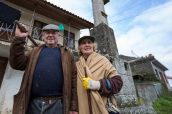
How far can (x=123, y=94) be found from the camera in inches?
305

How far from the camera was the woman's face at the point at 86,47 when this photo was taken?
2.33 m

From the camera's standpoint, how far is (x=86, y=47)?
2348 mm

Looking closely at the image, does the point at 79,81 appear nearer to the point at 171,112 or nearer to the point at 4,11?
the point at 4,11

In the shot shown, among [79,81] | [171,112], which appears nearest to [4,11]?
[79,81]

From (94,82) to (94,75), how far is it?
0.19 m

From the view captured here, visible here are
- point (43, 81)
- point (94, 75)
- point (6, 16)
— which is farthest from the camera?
point (6, 16)

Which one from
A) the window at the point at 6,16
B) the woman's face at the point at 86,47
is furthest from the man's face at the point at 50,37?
the window at the point at 6,16

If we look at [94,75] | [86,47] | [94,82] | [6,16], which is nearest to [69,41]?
[6,16]

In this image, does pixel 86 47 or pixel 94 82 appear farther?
pixel 86 47

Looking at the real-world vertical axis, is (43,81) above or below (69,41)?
below

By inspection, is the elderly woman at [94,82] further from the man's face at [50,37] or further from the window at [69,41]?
the window at [69,41]

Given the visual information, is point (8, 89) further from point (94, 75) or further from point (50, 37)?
point (94, 75)

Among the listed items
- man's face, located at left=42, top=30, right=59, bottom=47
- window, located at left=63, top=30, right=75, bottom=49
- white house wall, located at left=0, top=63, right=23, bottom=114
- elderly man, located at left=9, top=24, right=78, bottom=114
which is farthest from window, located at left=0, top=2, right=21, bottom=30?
elderly man, located at left=9, top=24, right=78, bottom=114

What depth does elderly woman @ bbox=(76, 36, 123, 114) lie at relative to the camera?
6.19 ft
